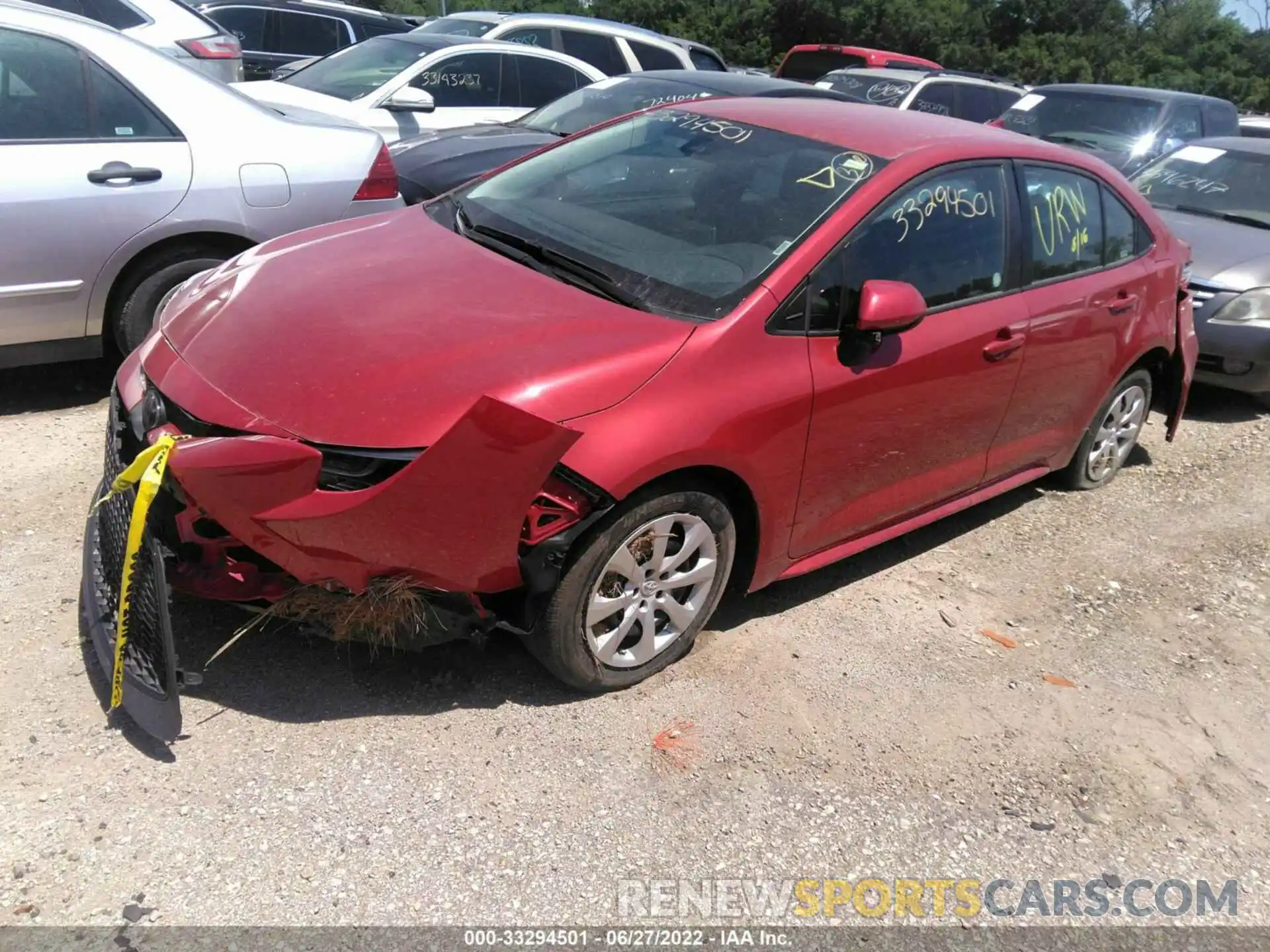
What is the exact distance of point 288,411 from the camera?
286cm

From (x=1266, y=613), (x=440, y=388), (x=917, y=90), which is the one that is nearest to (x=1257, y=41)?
(x=917, y=90)

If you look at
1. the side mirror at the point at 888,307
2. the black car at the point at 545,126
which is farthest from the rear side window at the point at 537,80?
the side mirror at the point at 888,307

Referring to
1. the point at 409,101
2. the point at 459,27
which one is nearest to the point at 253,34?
the point at 459,27

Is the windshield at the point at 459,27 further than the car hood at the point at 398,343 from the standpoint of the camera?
Yes

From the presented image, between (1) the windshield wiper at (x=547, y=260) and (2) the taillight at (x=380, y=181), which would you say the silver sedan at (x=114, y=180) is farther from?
(1) the windshield wiper at (x=547, y=260)

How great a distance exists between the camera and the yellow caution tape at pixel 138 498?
2684 mm

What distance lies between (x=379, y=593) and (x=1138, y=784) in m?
2.35

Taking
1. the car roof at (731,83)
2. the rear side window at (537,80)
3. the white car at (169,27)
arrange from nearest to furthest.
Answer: the car roof at (731,83) < the white car at (169,27) < the rear side window at (537,80)

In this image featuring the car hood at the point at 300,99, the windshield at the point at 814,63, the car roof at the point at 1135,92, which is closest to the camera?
the car hood at the point at 300,99

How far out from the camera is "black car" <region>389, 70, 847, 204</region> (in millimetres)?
6734

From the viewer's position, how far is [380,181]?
5371 mm

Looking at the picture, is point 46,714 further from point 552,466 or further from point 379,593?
point 552,466

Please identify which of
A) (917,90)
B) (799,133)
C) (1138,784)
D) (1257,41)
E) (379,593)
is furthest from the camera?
(1257,41)

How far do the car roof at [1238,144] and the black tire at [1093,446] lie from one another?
376 centimetres
